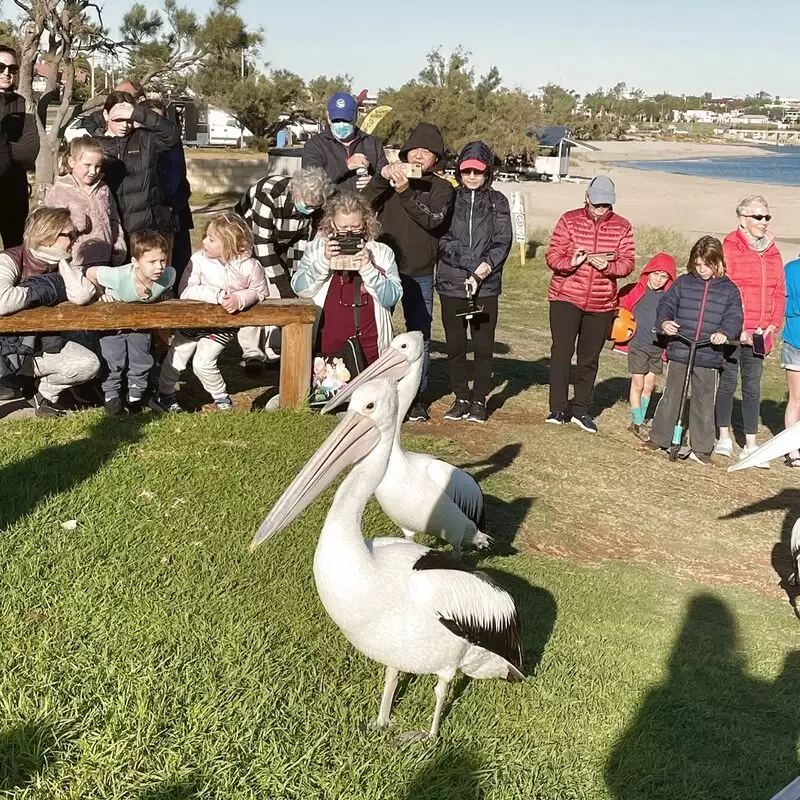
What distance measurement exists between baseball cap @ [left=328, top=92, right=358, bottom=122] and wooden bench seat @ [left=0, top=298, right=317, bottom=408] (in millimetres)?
1778

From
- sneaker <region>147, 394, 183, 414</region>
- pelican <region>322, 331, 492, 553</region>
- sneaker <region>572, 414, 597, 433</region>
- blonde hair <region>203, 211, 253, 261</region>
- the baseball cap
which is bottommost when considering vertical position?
sneaker <region>572, 414, 597, 433</region>

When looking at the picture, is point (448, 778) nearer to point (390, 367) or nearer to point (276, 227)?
point (390, 367)

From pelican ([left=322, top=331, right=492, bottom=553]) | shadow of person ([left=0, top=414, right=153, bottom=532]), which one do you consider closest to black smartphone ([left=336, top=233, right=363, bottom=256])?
pelican ([left=322, top=331, right=492, bottom=553])

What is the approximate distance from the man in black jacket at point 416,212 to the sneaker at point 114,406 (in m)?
2.27

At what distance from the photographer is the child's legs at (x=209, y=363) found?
6.81 metres

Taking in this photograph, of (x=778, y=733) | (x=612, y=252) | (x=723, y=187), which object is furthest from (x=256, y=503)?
(x=723, y=187)

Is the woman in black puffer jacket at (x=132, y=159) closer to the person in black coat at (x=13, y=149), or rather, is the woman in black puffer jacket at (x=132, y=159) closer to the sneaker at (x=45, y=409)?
the person in black coat at (x=13, y=149)

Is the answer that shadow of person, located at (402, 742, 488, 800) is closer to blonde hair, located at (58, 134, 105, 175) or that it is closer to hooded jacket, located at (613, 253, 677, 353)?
blonde hair, located at (58, 134, 105, 175)

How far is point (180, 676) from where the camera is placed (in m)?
3.54

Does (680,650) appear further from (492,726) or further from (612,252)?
(612,252)

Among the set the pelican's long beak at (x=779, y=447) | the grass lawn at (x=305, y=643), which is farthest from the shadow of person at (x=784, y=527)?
the pelican's long beak at (x=779, y=447)

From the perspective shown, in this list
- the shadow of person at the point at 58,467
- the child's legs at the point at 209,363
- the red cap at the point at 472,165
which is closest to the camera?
the shadow of person at the point at 58,467

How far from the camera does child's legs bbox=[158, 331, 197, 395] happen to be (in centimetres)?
683

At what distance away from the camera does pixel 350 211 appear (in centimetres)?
668
